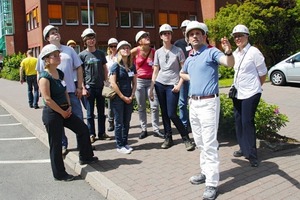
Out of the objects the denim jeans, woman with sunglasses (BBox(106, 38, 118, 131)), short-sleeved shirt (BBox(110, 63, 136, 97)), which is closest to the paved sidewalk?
the denim jeans

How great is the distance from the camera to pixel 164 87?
6.12 meters

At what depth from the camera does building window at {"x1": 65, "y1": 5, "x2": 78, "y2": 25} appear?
3331 centimetres

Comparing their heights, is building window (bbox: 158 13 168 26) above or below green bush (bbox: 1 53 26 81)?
above

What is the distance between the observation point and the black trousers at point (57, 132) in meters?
4.99

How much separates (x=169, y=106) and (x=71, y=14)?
29.8 metres

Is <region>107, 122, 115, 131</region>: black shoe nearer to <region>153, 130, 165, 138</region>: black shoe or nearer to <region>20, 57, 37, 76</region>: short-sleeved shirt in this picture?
<region>153, 130, 165, 138</region>: black shoe

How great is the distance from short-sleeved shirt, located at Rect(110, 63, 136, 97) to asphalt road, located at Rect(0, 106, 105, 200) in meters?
1.58

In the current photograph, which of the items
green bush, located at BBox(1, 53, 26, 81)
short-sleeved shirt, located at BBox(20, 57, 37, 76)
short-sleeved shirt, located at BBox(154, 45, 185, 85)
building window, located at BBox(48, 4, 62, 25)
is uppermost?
building window, located at BBox(48, 4, 62, 25)

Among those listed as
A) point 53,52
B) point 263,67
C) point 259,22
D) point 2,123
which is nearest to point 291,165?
point 263,67

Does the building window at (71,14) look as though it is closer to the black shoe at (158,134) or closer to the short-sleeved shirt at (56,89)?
the black shoe at (158,134)

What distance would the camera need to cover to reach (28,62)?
12.6 meters

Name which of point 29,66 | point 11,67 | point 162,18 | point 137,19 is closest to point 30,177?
point 29,66

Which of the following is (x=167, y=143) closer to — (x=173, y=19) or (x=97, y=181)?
(x=97, y=181)

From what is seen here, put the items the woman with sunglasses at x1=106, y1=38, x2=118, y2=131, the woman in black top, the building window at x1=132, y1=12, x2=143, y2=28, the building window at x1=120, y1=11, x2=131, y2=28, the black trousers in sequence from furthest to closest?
1. the building window at x1=132, y1=12, x2=143, y2=28
2. the building window at x1=120, y1=11, x2=131, y2=28
3. the woman with sunglasses at x1=106, y1=38, x2=118, y2=131
4. the black trousers
5. the woman in black top
